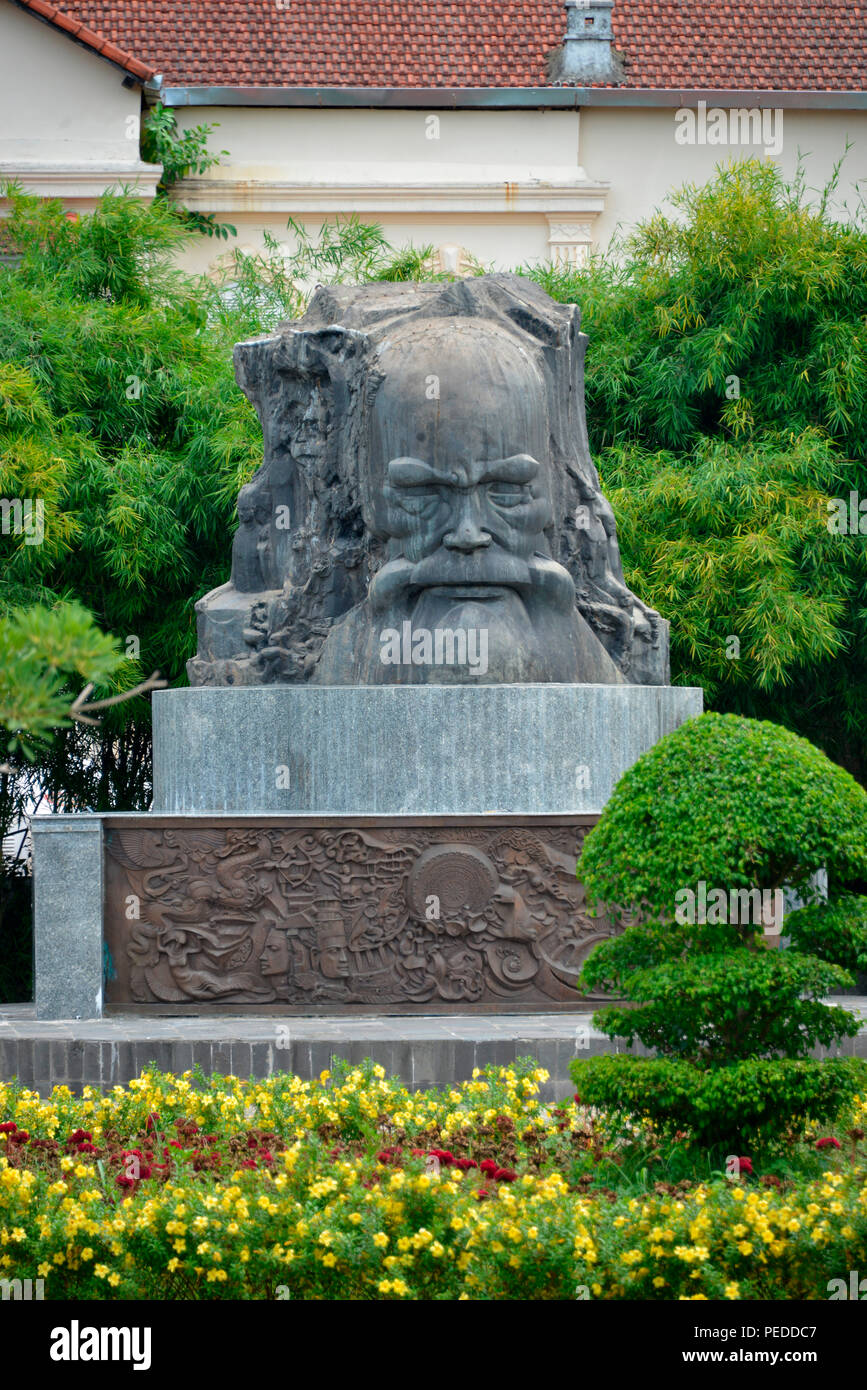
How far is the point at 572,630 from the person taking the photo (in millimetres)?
9312

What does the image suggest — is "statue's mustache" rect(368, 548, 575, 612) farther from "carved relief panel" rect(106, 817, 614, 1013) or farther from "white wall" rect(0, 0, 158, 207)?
"white wall" rect(0, 0, 158, 207)

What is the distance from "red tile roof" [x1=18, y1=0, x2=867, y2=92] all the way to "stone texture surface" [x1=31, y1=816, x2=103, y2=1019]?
13.4 meters

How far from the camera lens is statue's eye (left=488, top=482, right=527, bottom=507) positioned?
8.97 metres

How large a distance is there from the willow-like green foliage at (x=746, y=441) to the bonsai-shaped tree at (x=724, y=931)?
7773 millimetres

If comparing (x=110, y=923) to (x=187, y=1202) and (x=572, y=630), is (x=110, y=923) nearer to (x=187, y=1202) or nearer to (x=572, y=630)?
(x=572, y=630)

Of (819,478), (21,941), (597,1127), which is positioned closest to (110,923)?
(597,1127)

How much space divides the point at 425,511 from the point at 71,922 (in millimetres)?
2729

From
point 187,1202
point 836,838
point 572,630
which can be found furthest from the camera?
point 572,630

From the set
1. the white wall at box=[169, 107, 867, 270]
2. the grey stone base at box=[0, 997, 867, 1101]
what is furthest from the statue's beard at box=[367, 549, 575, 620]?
the white wall at box=[169, 107, 867, 270]

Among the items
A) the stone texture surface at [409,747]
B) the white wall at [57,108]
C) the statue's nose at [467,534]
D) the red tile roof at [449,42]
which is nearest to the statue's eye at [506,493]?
the statue's nose at [467,534]

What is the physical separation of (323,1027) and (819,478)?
7392 mm

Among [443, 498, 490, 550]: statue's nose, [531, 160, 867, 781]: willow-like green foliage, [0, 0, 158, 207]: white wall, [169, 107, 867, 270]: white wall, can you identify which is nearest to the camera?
[443, 498, 490, 550]: statue's nose

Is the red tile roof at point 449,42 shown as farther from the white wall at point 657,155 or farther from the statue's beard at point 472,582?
the statue's beard at point 472,582

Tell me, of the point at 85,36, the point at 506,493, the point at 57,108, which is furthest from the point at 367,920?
the point at 57,108
